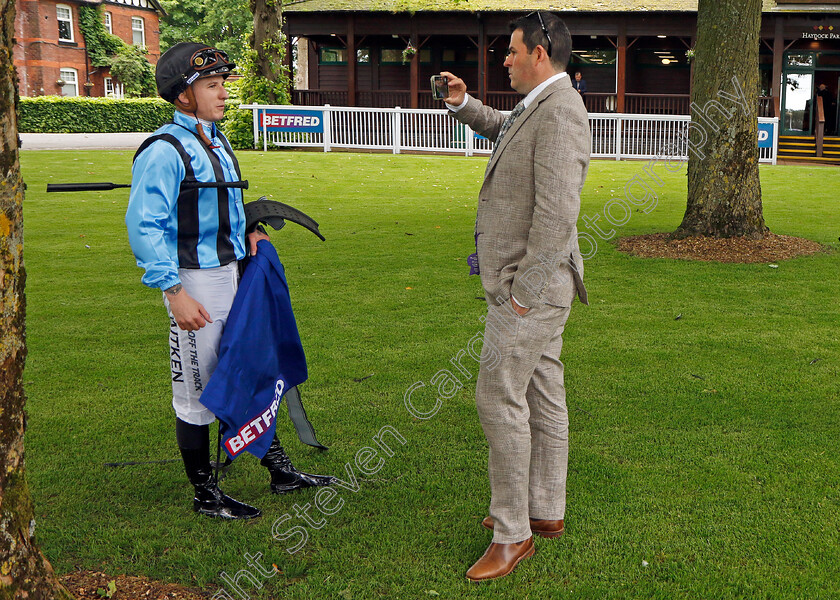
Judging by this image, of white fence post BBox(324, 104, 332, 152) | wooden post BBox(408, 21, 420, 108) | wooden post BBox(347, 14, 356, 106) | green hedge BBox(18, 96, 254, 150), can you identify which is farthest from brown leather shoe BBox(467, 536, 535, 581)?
green hedge BBox(18, 96, 254, 150)

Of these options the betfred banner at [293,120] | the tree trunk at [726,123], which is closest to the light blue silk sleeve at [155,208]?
the tree trunk at [726,123]

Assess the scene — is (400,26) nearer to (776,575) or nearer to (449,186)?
(449,186)

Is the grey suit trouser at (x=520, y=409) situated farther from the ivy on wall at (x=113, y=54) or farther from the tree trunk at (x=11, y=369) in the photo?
the ivy on wall at (x=113, y=54)

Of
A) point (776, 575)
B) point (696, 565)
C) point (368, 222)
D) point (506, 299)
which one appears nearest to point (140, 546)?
point (506, 299)

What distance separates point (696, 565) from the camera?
3266 millimetres

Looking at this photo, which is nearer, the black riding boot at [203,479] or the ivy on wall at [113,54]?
the black riding boot at [203,479]

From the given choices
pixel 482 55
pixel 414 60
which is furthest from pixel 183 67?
pixel 414 60

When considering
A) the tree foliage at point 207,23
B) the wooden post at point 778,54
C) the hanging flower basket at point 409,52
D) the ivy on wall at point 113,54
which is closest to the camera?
the wooden post at point 778,54

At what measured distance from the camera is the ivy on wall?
4506 cm

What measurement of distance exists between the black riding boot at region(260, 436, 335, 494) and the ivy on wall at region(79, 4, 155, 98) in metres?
46.2

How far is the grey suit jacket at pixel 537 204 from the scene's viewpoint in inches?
115

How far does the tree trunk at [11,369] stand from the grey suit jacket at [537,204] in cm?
163

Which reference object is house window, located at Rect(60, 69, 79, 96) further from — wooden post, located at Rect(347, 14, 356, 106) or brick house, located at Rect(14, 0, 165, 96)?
wooden post, located at Rect(347, 14, 356, 106)

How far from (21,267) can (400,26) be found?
1027 inches
